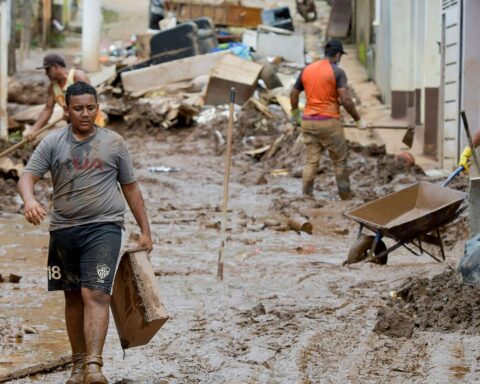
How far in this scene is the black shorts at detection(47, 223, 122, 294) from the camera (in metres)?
5.79

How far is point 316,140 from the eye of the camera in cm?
1438

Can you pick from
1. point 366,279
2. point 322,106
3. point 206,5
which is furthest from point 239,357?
point 206,5

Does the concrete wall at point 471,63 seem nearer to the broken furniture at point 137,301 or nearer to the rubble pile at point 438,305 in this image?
the rubble pile at point 438,305

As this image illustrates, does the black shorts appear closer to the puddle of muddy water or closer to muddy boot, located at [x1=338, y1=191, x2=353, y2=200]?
the puddle of muddy water

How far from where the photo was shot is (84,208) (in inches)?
230

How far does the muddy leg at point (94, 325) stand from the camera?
5637mm

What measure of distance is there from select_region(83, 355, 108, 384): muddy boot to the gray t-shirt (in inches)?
28.4

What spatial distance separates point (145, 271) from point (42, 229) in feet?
22.3

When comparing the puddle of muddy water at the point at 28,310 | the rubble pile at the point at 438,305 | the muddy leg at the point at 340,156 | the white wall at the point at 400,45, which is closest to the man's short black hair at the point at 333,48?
the muddy leg at the point at 340,156

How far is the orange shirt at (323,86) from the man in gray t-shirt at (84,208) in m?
8.33

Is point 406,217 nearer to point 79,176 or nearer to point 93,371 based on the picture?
point 79,176

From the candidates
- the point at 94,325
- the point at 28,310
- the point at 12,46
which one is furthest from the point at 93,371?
the point at 12,46

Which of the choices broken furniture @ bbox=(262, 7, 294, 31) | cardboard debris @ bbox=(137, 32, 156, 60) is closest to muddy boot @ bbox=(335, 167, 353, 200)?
cardboard debris @ bbox=(137, 32, 156, 60)

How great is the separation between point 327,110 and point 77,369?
877 cm
